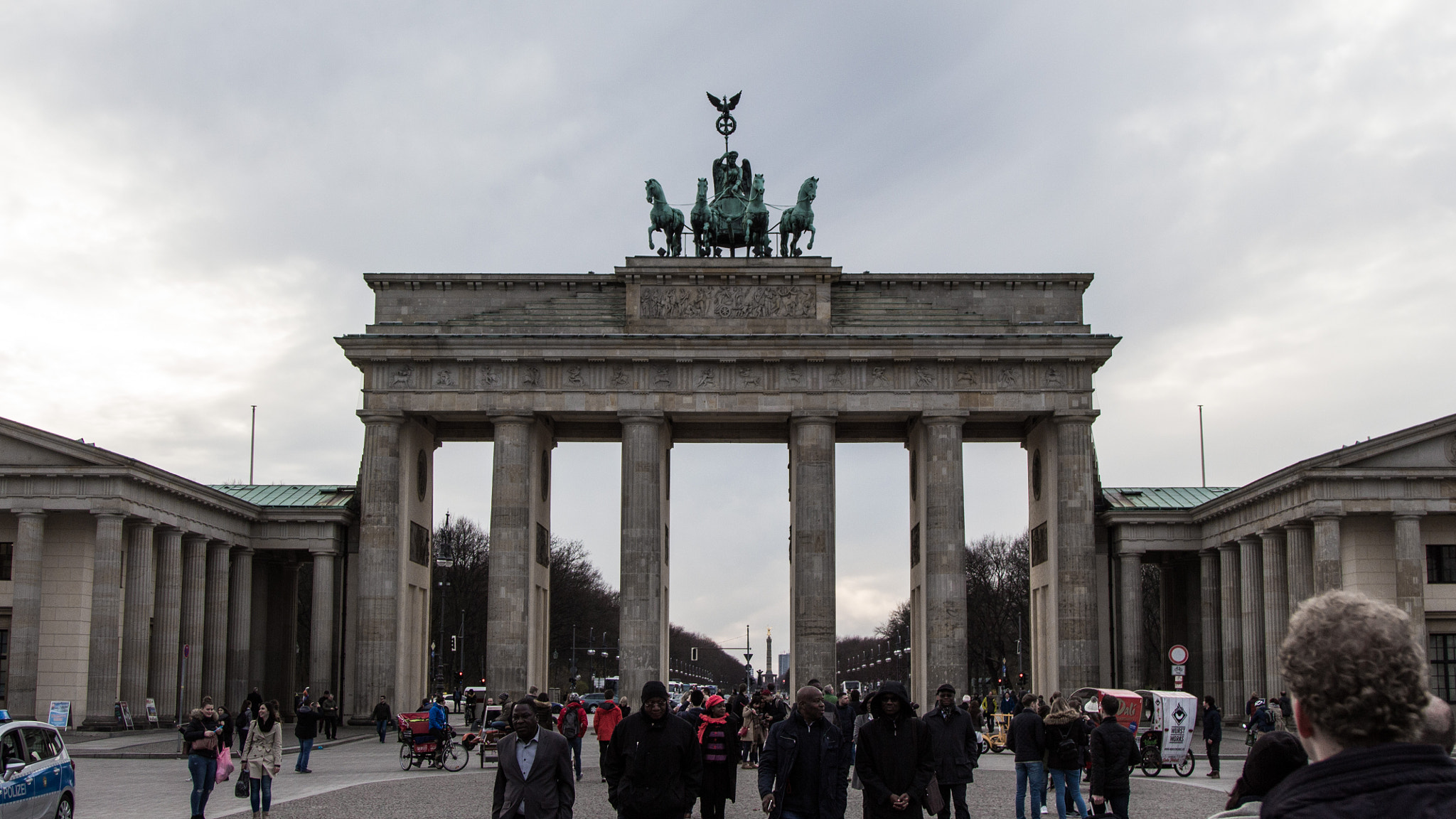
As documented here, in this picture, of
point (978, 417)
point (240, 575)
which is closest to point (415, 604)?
point (240, 575)

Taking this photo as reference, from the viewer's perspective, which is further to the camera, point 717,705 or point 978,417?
point 978,417

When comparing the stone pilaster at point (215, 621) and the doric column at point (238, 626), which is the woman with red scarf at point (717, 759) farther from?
the doric column at point (238, 626)

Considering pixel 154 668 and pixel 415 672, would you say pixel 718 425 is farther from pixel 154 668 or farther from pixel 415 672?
pixel 154 668

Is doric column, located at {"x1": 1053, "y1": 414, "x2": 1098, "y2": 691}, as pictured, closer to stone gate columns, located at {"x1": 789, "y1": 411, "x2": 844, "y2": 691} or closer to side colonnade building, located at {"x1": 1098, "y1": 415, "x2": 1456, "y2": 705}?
side colonnade building, located at {"x1": 1098, "y1": 415, "x2": 1456, "y2": 705}

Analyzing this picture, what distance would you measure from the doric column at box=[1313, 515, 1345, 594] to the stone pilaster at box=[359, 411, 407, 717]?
31.8 meters

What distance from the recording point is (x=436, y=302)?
5722cm

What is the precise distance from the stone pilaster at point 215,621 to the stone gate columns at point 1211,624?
36.5 meters

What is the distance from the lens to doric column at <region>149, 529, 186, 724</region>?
4972cm

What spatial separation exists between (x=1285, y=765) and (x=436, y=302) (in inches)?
2062

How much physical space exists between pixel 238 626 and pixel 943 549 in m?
27.2

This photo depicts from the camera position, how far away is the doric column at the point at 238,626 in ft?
187

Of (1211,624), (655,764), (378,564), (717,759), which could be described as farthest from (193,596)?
(655,764)

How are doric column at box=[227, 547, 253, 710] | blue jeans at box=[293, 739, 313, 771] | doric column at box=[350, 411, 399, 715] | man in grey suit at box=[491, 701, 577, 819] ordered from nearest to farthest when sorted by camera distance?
man in grey suit at box=[491, 701, 577, 819]
blue jeans at box=[293, 739, 313, 771]
doric column at box=[350, 411, 399, 715]
doric column at box=[227, 547, 253, 710]

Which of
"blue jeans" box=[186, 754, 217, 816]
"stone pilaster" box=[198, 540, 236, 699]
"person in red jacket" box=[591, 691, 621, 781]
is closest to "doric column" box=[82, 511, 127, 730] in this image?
"stone pilaster" box=[198, 540, 236, 699]
